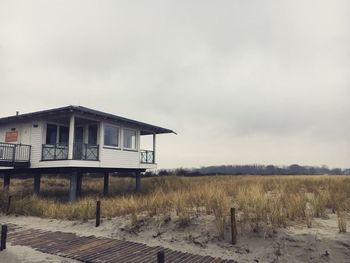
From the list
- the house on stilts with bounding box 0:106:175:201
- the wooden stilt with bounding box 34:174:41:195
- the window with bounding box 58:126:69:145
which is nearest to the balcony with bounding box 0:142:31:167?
the house on stilts with bounding box 0:106:175:201

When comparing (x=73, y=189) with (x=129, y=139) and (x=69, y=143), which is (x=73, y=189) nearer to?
(x=69, y=143)

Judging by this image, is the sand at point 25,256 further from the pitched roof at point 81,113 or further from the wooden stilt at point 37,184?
the wooden stilt at point 37,184

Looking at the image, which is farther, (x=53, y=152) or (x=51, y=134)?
(x=51, y=134)

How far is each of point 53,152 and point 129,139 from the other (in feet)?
18.6

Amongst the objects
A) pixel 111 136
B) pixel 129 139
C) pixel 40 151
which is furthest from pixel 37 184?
pixel 129 139

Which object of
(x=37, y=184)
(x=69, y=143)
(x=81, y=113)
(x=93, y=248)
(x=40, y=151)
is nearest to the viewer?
Answer: (x=93, y=248)

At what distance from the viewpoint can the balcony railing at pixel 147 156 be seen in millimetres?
24156

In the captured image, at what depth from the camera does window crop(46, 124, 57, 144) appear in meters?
20.1

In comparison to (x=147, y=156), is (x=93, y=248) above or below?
below

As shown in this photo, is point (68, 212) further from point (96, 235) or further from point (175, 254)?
point (175, 254)

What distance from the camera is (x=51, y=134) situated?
2042 centimetres

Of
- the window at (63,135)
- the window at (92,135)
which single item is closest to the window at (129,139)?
the window at (92,135)

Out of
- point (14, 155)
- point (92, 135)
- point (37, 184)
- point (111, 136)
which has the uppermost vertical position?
point (92, 135)

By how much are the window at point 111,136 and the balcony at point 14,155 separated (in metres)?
4.85
